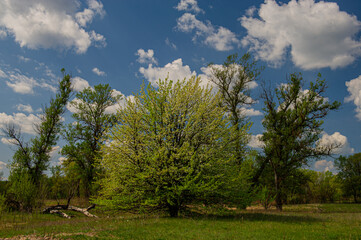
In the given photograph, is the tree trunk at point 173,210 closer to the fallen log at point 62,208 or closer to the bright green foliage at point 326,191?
the fallen log at point 62,208

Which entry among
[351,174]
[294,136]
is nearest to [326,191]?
[351,174]

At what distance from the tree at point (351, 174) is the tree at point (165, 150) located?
207ft

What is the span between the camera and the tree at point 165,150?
15914 millimetres

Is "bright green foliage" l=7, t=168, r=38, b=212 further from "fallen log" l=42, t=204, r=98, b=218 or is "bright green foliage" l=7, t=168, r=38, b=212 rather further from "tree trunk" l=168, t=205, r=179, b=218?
"tree trunk" l=168, t=205, r=179, b=218

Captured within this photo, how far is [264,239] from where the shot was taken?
34.7 ft

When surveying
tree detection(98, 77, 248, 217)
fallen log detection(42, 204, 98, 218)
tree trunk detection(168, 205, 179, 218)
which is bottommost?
fallen log detection(42, 204, 98, 218)

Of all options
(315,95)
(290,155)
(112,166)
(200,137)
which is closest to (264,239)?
(200,137)

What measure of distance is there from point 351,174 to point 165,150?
7295cm

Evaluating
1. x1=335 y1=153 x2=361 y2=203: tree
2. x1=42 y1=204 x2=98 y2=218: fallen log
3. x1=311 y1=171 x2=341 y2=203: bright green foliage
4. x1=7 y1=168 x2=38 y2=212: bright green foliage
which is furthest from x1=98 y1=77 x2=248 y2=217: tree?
x1=311 y1=171 x2=341 y2=203: bright green foliage

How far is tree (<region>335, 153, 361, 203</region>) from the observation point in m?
61.8

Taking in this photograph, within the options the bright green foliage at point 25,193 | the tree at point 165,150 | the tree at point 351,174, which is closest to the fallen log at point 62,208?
the bright green foliage at point 25,193

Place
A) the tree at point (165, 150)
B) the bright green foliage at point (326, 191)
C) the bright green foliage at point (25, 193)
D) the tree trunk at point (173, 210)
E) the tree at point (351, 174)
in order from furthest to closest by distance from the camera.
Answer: the bright green foliage at point (326, 191)
the tree at point (351, 174)
the bright green foliage at point (25, 193)
the tree trunk at point (173, 210)
the tree at point (165, 150)

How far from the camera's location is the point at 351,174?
66312 mm

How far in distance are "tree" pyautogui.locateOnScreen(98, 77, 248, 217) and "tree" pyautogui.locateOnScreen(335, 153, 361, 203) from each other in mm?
63179
